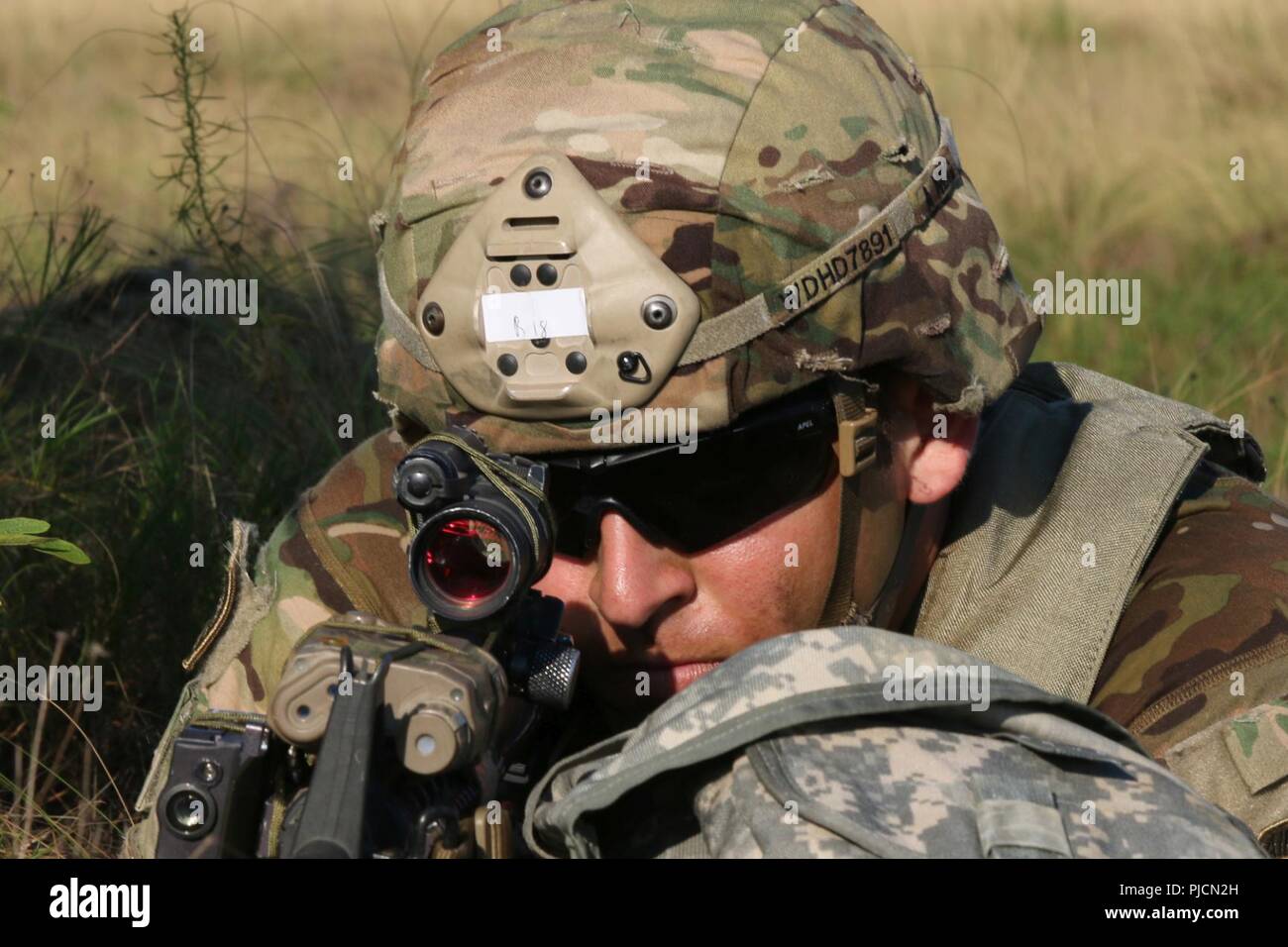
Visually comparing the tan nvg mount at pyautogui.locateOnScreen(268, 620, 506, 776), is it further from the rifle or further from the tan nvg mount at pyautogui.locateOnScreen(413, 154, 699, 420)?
the tan nvg mount at pyautogui.locateOnScreen(413, 154, 699, 420)

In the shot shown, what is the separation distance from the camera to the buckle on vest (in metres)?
2.54

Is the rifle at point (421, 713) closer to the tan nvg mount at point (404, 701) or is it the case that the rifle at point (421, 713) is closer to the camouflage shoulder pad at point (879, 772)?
the tan nvg mount at point (404, 701)

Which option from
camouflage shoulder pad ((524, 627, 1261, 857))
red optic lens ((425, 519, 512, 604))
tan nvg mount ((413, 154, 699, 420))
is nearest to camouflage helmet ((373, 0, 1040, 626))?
tan nvg mount ((413, 154, 699, 420))

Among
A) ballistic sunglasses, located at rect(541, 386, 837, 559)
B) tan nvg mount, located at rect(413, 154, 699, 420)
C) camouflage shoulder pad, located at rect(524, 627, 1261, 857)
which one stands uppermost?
tan nvg mount, located at rect(413, 154, 699, 420)

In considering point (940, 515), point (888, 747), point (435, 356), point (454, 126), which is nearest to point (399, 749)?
point (888, 747)

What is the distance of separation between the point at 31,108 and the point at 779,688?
623 cm

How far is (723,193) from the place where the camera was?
2396 millimetres

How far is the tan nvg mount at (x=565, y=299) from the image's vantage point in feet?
7.68

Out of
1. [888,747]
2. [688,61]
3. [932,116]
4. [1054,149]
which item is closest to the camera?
[888,747]

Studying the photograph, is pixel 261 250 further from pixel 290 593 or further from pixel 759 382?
pixel 759 382

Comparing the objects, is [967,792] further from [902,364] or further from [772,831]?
[902,364]

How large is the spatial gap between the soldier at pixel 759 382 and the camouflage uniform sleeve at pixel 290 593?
0.04 feet

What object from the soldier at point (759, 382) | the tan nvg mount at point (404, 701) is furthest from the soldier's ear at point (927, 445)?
the tan nvg mount at point (404, 701)

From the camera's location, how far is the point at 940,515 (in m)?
2.92
